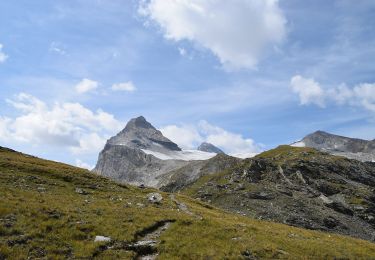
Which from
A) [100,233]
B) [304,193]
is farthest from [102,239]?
[304,193]

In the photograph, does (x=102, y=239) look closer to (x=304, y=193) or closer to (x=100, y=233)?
(x=100, y=233)

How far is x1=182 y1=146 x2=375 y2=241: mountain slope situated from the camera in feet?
347

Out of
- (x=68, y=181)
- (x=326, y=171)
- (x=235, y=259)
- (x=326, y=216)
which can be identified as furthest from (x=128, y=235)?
(x=326, y=171)

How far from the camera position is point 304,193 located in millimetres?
132750

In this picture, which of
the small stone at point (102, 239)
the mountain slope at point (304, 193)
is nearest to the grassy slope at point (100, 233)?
the small stone at point (102, 239)

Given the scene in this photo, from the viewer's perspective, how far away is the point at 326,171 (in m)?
164

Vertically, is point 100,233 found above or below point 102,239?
above

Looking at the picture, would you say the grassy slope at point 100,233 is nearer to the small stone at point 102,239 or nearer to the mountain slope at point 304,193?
the small stone at point 102,239

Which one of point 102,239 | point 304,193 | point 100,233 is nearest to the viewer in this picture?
point 102,239

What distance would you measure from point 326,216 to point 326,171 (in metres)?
58.4

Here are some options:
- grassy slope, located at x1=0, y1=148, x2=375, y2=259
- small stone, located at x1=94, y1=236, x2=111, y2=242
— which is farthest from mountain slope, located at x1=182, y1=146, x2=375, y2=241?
small stone, located at x1=94, y1=236, x2=111, y2=242

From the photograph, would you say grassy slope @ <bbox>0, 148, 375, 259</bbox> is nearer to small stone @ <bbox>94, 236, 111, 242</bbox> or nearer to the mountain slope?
small stone @ <bbox>94, 236, 111, 242</bbox>

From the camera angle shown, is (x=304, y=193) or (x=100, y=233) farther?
(x=304, y=193)

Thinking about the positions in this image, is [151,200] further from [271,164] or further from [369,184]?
[369,184]
